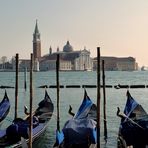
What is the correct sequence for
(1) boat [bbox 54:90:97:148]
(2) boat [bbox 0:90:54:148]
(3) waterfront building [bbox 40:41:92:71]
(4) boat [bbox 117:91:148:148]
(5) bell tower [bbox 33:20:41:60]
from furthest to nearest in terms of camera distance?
(5) bell tower [bbox 33:20:41:60]
(3) waterfront building [bbox 40:41:92:71]
(2) boat [bbox 0:90:54:148]
(4) boat [bbox 117:91:148:148]
(1) boat [bbox 54:90:97:148]

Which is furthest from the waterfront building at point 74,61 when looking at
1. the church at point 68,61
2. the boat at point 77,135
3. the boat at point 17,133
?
the boat at point 77,135

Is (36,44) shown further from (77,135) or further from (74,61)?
(77,135)

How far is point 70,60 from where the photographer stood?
171125 millimetres

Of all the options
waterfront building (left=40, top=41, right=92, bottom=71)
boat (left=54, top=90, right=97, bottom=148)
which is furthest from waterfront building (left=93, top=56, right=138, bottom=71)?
boat (left=54, top=90, right=97, bottom=148)

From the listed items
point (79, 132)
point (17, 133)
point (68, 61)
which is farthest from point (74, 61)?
point (79, 132)

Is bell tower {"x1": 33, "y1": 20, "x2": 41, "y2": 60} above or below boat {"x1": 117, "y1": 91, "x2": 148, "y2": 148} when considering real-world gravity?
above

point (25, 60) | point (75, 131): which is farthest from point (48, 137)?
point (25, 60)

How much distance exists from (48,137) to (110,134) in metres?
3.07

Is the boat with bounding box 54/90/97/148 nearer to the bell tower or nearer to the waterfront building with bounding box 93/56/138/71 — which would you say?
the bell tower

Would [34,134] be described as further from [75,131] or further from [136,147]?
[136,147]

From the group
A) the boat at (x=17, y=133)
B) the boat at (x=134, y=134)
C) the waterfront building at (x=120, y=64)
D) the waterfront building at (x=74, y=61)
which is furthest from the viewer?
the waterfront building at (x=120, y=64)

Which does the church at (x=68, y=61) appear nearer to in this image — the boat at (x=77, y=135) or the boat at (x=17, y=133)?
the boat at (x=17, y=133)

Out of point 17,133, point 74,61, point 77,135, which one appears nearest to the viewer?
point 77,135

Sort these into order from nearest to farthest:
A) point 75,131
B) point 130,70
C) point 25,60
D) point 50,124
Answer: point 75,131, point 50,124, point 25,60, point 130,70
